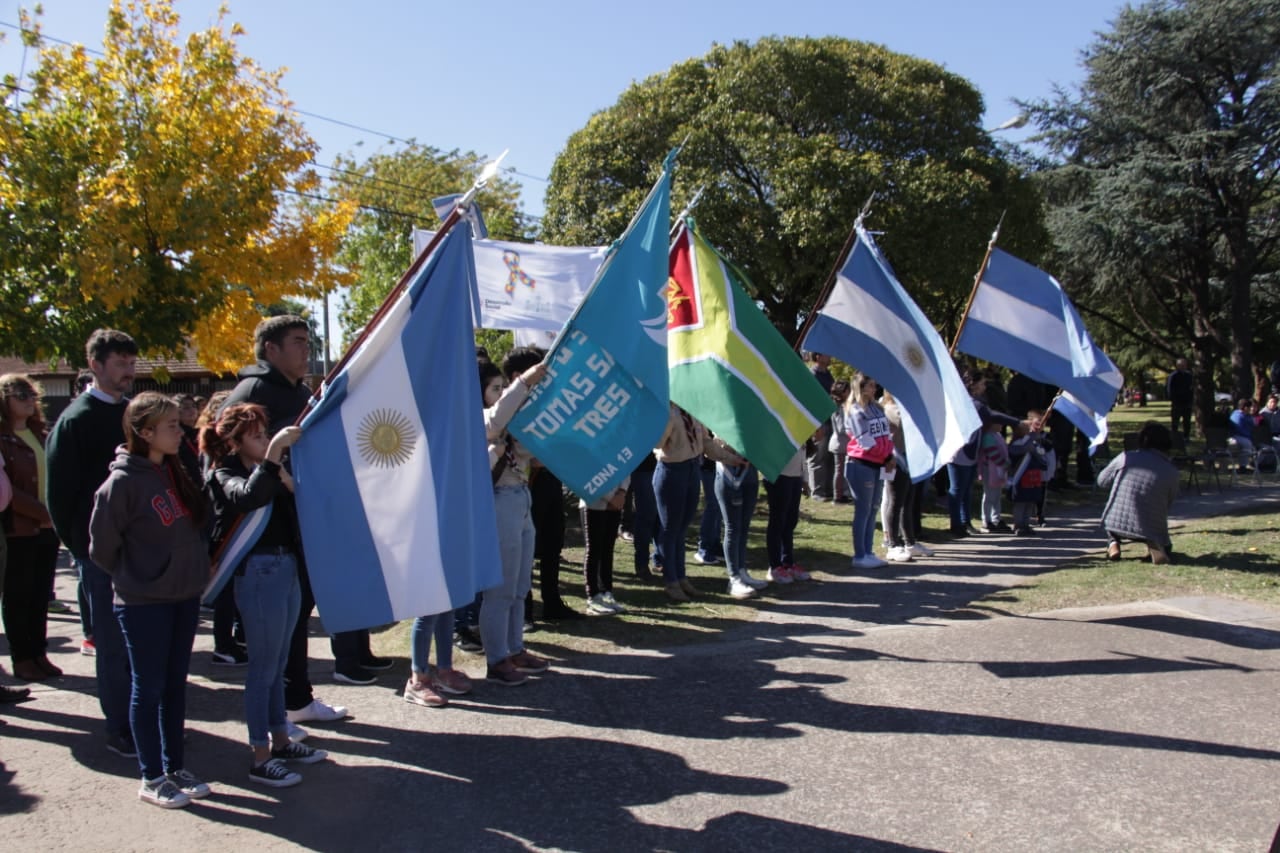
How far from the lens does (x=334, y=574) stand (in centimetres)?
481

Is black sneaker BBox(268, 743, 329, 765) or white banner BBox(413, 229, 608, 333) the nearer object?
black sneaker BBox(268, 743, 329, 765)

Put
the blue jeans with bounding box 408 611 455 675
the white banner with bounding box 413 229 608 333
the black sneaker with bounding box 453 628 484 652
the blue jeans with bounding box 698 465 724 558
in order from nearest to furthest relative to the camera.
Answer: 1. the blue jeans with bounding box 408 611 455 675
2. the black sneaker with bounding box 453 628 484 652
3. the blue jeans with bounding box 698 465 724 558
4. the white banner with bounding box 413 229 608 333

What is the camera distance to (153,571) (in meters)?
4.38

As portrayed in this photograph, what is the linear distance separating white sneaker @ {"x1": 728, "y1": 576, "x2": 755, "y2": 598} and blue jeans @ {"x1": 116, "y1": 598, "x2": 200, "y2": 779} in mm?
4946

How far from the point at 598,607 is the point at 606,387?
2661mm

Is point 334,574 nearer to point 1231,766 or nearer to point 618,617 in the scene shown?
point 618,617

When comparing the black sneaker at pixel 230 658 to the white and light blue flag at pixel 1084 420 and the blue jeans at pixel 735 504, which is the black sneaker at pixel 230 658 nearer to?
the blue jeans at pixel 735 504

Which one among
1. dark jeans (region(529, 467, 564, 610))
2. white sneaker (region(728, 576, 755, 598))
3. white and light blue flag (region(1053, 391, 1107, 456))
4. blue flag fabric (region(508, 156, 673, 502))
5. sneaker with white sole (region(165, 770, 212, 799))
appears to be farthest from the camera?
white and light blue flag (region(1053, 391, 1107, 456))

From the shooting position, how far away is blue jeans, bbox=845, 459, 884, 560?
32.0 feet

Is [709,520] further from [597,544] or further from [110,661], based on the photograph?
[110,661]

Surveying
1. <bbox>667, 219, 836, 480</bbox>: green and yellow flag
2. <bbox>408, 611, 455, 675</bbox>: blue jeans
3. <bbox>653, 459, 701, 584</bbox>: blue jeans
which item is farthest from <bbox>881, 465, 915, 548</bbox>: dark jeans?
<bbox>408, 611, 455, 675</bbox>: blue jeans

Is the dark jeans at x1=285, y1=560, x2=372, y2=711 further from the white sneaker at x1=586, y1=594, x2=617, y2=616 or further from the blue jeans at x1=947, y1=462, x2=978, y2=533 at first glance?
the blue jeans at x1=947, y1=462, x2=978, y2=533

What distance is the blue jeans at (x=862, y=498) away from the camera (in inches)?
384

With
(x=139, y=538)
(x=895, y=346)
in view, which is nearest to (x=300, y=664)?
(x=139, y=538)
